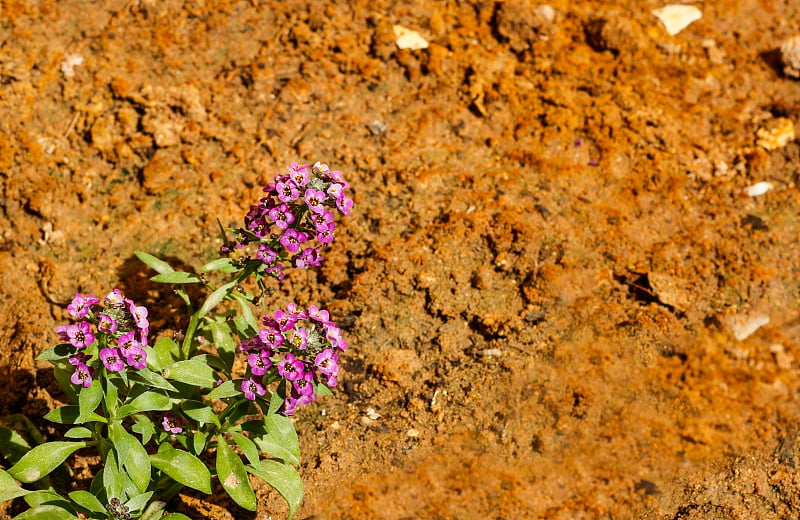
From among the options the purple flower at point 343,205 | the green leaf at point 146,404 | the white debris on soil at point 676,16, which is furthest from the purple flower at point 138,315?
the white debris on soil at point 676,16

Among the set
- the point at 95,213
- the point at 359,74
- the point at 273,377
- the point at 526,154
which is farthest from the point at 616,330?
the point at 95,213

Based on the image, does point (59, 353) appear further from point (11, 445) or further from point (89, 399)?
point (11, 445)

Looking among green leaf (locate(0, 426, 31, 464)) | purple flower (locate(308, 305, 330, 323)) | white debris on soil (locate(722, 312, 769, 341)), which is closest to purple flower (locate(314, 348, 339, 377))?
purple flower (locate(308, 305, 330, 323))

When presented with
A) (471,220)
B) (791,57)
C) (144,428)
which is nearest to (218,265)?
(144,428)

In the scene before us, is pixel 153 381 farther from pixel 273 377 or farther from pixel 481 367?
pixel 481 367

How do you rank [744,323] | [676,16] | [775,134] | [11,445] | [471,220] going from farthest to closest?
1. [676,16]
2. [775,134]
3. [471,220]
4. [744,323]
5. [11,445]

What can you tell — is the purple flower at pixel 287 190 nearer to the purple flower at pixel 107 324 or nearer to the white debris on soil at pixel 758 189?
the purple flower at pixel 107 324
